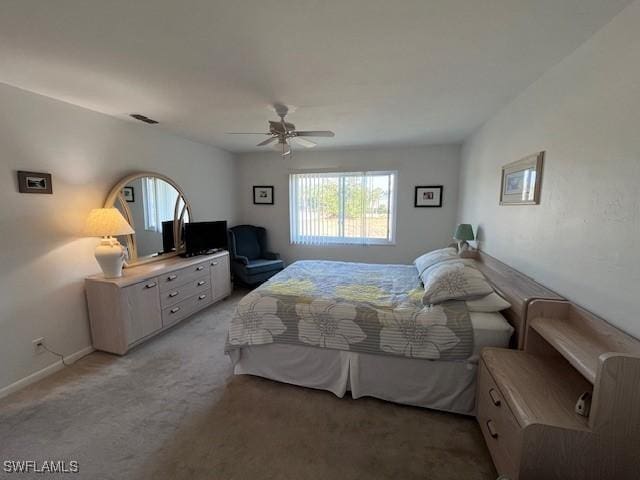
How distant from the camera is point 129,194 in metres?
3.09

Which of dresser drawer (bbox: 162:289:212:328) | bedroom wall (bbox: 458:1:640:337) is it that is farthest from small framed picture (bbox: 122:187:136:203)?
bedroom wall (bbox: 458:1:640:337)

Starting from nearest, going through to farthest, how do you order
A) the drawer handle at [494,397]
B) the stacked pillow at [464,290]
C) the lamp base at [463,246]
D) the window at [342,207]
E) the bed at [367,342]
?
the drawer handle at [494,397] → the bed at [367,342] → the stacked pillow at [464,290] → the lamp base at [463,246] → the window at [342,207]

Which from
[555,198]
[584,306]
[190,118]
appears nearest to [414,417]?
[584,306]

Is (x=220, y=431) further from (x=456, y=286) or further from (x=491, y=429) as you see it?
(x=456, y=286)

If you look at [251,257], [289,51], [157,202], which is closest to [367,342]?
[289,51]

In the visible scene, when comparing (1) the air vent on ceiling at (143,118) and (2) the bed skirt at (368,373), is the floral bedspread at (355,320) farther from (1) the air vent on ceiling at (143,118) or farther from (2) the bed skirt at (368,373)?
(1) the air vent on ceiling at (143,118)

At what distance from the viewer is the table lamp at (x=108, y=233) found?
2.56 m

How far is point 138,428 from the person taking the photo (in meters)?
1.84

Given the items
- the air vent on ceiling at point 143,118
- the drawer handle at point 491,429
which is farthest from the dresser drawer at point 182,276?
the drawer handle at point 491,429

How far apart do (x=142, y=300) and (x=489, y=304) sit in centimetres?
313

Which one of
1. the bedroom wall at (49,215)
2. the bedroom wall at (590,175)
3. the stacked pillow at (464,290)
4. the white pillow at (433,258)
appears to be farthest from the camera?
the white pillow at (433,258)

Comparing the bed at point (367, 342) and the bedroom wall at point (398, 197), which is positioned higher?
the bedroom wall at point (398, 197)

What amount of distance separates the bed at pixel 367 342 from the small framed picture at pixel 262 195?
9.56 ft

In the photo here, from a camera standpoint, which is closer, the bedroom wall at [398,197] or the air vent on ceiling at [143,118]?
the air vent on ceiling at [143,118]
